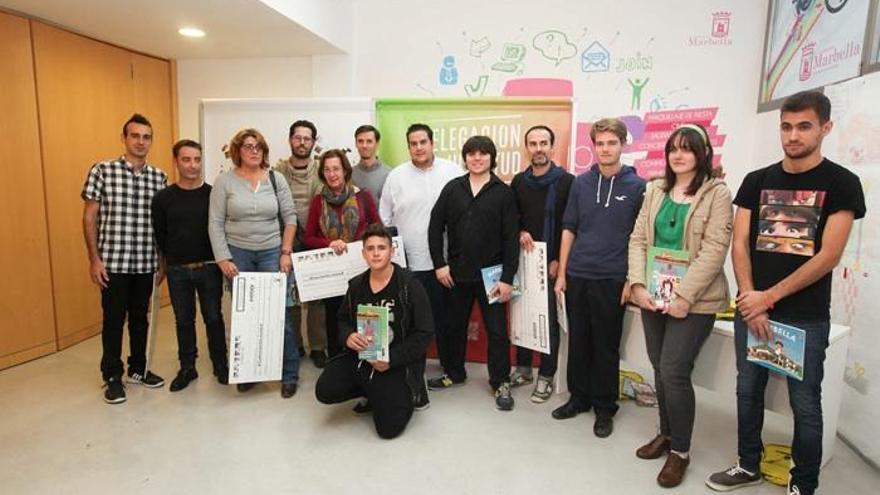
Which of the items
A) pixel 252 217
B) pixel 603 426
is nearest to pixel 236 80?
pixel 252 217

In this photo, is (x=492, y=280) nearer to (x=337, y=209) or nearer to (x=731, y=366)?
(x=337, y=209)

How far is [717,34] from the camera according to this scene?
3830 mm

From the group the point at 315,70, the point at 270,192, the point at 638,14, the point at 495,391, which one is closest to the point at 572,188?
the point at 495,391

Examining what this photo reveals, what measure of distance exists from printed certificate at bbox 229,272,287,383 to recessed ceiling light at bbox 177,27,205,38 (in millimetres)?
1941

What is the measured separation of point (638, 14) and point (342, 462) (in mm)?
3581

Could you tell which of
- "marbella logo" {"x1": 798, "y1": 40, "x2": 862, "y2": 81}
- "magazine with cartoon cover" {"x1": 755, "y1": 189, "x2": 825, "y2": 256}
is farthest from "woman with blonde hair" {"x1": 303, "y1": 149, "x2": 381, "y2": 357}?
"marbella logo" {"x1": 798, "y1": 40, "x2": 862, "y2": 81}

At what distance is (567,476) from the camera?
2.29m

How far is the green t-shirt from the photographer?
2191 mm

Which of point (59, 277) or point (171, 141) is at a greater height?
point (171, 141)

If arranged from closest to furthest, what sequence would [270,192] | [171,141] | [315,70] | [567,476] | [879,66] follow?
[567,476]
[879,66]
[270,192]
[315,70]
[171,141]

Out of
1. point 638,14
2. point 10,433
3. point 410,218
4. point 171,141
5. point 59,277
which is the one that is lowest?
A: point 10,433

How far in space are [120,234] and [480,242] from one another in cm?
195

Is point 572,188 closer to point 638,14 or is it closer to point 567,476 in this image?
point 567,476

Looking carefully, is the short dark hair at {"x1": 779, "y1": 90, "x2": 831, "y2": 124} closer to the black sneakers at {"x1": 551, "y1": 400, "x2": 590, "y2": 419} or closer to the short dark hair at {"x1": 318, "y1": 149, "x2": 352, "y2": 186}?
the black sneakers at {"x1": 551, "y1": 400, "x2": 590, "y2": 419}
